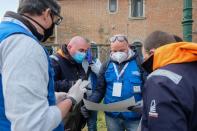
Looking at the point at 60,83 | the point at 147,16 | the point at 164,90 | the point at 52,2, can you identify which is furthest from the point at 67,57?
the point at 147,16

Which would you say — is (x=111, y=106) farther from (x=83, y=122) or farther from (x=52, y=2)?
(x=52, y=2)

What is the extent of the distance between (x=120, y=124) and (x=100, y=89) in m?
0.53

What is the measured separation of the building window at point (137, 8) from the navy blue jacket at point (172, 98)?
98.6 ft

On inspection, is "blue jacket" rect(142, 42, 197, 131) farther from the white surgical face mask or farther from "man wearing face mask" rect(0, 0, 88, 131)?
the white surgical face mask

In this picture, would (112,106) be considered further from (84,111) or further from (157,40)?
(157,40)

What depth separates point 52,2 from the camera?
273cm

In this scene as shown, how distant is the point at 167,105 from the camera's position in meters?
2.46

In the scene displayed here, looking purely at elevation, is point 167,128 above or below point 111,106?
above

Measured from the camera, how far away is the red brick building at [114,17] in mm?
31328

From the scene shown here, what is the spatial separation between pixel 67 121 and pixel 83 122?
615 millimetres

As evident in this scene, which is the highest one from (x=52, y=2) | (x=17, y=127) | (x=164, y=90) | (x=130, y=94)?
(x=52, y=2)

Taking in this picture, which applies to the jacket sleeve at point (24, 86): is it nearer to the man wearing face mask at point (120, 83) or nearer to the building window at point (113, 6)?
the man wearing face mask at point (120, 83)

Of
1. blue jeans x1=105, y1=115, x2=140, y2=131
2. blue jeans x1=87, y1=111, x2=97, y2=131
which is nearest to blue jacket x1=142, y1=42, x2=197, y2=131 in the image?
blue jeans x1=105, y1=115, x2=140, y2=131

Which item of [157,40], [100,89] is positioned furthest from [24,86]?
[100,89]
